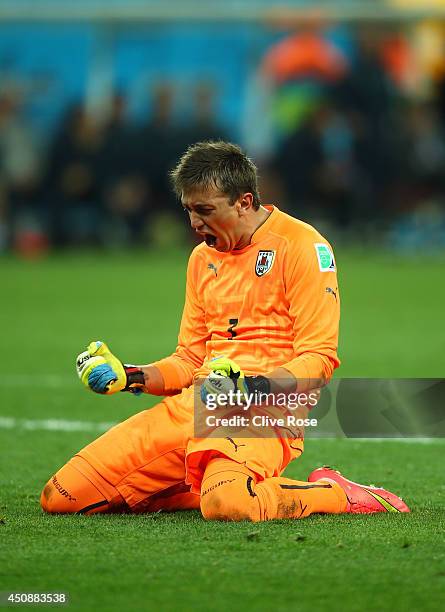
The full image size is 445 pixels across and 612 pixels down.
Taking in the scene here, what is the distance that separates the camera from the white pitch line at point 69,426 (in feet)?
23.6

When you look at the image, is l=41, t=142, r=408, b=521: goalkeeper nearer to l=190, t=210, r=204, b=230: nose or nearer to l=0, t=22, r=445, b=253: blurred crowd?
l=190, t=210, r=204, b=230: nose

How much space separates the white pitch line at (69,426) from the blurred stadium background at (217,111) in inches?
533

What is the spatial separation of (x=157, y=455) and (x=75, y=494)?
0.37 metres

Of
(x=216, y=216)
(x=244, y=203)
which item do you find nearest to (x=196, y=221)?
(x=216, y=216)

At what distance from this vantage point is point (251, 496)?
190 inches

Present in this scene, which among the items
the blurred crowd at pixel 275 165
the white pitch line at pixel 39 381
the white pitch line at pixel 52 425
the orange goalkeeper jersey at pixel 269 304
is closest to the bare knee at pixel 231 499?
the orange goalkeeper jersey at pixel 269 304

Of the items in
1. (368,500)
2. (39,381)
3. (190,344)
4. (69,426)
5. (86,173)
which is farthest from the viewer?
(86,173)

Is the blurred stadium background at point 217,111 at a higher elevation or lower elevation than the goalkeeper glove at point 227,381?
higher

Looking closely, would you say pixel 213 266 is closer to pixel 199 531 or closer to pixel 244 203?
pixel 244 203

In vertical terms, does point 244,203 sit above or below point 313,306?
above

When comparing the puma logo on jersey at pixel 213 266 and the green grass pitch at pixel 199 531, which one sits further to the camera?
the puma logo on jersey at pixel 213 266

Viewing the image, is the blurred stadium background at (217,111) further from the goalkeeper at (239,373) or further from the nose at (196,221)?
the nose at (196,221)

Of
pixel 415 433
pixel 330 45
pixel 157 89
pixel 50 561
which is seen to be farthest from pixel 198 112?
pixel 50 561

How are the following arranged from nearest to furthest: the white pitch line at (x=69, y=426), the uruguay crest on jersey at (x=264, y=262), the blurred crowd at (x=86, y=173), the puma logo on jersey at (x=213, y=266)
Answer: the uruguay crest on jersey at (x=264, y=262)
the puma logo on jersey at (x=213, y=266)
the white pitch line at (x=69, y=426)
the blurred crowd at (x=86, y=173)
